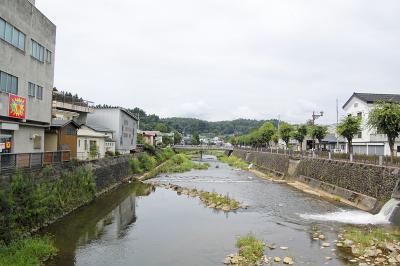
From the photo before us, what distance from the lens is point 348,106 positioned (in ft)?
194

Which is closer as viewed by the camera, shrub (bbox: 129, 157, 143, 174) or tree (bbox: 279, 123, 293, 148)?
shrub (bbox: 129, 157, 143, 174)

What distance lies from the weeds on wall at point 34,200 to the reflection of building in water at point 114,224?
267 cm

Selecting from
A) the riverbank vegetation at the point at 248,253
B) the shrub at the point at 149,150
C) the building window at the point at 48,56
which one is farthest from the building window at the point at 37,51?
the shrub at the point at 149,150

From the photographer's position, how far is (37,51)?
2883 cm

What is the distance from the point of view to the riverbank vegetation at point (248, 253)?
1744 centimetres

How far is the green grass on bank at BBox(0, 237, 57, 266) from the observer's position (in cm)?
1573

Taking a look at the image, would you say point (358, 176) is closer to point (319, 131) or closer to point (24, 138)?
point (319, 131)

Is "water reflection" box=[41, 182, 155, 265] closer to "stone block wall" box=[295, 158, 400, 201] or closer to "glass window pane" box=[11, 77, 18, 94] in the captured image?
"glass window pane" box=[11, 77, 18, 94]

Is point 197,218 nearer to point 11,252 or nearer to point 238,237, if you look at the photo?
point 238,237

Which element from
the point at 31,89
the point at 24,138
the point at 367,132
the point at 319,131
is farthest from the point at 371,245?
the point at 319,131

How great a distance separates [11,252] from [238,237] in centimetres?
1187

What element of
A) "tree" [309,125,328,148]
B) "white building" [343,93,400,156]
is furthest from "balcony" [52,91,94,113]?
"white building" [343,93,400,156]

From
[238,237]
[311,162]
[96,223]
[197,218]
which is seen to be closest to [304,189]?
[311,162]

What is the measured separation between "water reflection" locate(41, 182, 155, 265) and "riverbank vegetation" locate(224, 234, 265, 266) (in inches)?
283
